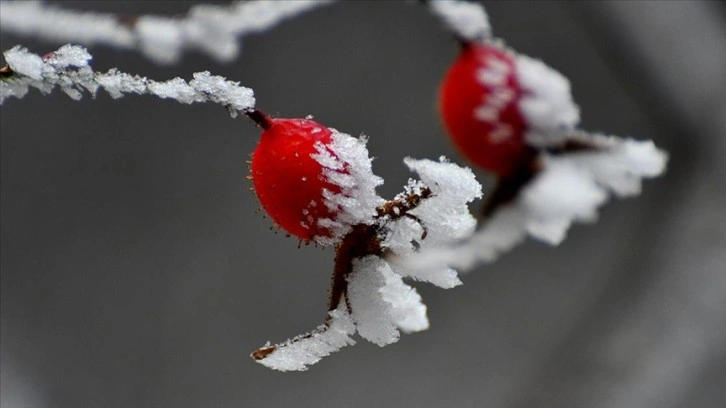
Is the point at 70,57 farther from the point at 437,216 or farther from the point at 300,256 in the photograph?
the point at 300,256

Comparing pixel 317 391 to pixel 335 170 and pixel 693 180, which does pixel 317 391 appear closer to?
pixel 693 180

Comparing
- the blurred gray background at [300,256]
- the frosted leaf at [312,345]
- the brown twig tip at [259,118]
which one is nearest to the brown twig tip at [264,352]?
the frosted leaf at [312,345]

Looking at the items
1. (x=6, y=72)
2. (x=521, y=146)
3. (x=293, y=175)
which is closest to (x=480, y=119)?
(x=521, y=146)

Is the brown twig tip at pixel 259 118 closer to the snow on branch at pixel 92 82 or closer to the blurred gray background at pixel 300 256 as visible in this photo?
the snow on branch at pixel 92 82

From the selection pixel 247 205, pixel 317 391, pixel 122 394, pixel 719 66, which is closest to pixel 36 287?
pixel 122 394

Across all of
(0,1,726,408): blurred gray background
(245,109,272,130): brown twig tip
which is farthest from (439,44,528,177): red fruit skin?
(0,1,726,408): blurred gray background
